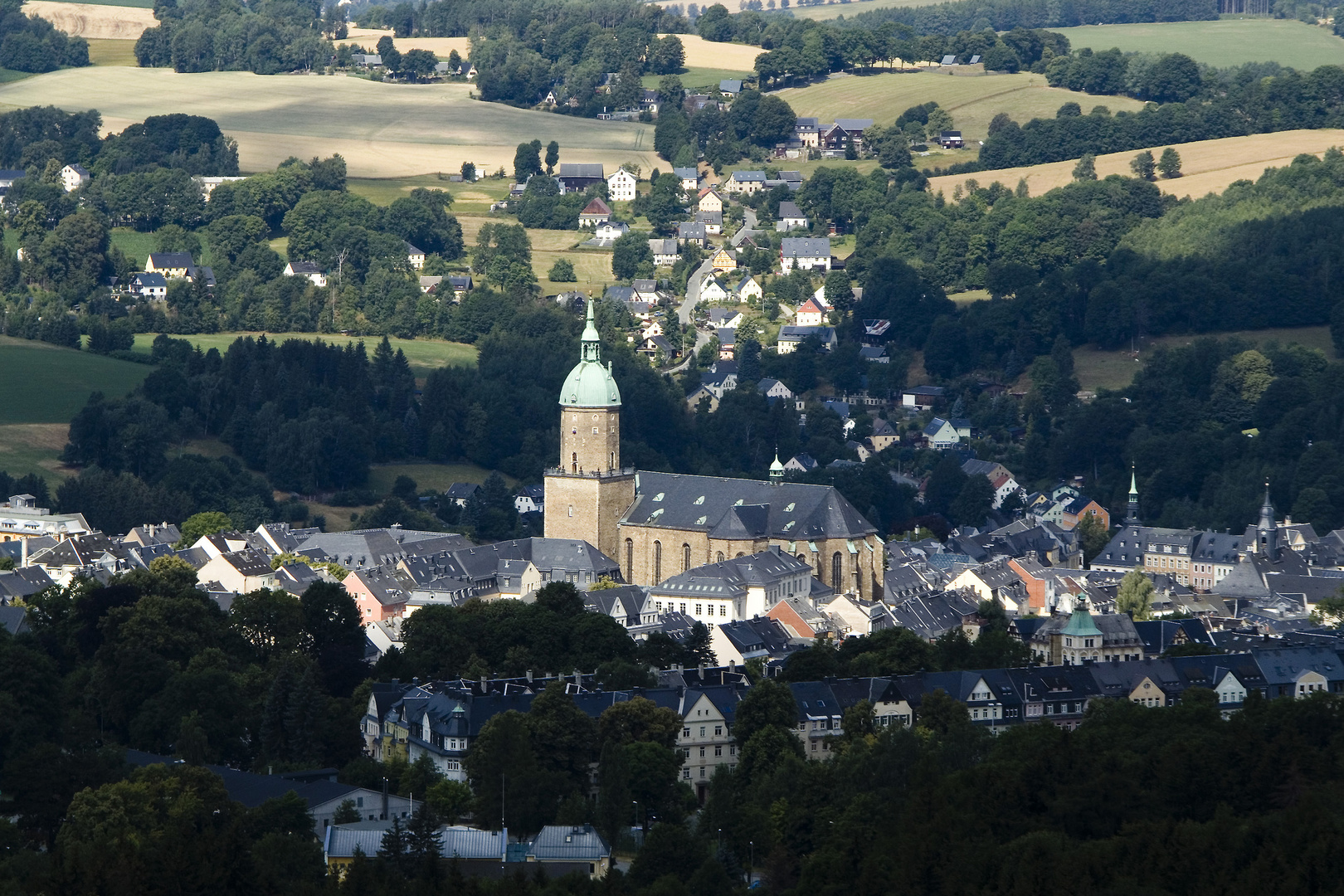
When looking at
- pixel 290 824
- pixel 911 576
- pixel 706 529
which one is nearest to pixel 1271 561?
pixel 911 576

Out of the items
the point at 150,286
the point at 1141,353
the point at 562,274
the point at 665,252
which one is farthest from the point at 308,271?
the point at 1141,353

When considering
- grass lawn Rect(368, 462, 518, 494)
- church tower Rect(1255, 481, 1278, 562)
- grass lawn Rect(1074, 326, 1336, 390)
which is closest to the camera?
church tower Rect(1255, 481, 1278, 562)

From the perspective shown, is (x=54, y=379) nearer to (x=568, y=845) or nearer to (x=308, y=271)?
(x=308, y=271)

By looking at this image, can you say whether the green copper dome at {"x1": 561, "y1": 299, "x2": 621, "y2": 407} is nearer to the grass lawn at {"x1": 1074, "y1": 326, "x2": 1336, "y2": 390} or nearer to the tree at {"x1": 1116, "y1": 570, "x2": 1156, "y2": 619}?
the tree at {"x1": 1116, "y1": 570, "x2": 1156, "y2": 619}

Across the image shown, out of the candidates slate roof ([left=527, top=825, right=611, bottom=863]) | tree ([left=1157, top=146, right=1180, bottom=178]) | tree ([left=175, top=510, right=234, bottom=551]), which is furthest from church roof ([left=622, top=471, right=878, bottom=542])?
tree ([left=1157, top=146, right=1180, bottom=178])

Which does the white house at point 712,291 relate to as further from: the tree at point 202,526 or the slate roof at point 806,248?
the tree at point 202,526

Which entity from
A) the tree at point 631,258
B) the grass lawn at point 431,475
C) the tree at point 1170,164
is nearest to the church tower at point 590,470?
the grass lawn at point 431,475
